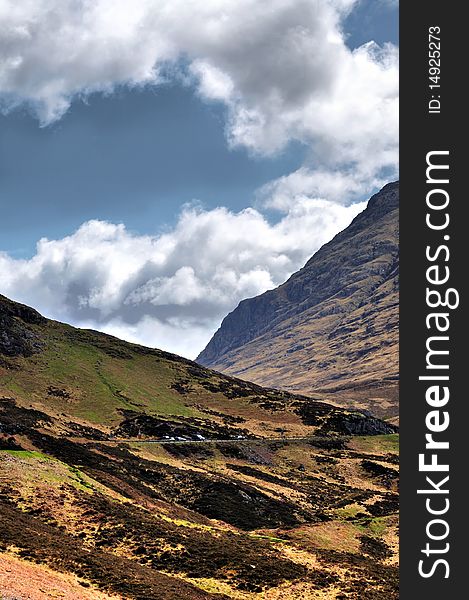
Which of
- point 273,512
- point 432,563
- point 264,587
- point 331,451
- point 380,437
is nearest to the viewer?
point 432,563

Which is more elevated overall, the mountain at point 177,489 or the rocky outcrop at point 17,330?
the rocky outcrop at point 17,330

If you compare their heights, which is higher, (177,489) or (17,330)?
(17,330)

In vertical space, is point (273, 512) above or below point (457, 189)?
below

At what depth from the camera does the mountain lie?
105 feet

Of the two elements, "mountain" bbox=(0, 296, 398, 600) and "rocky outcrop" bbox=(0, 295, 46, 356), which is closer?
"mountain" bbox=(0, 296, 398, 600)

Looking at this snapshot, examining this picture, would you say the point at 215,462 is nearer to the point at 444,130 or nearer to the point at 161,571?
the point at 161,571

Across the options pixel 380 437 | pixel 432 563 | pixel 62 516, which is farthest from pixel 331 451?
pixel 432 563

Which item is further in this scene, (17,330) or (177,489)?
(17,330)

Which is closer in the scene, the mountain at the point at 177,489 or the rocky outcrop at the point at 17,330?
the mountain at the point at 177,489

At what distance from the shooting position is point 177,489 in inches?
2813

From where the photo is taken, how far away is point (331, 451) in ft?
376

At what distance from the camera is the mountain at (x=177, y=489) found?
32031 millimetres

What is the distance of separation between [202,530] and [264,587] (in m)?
14.7

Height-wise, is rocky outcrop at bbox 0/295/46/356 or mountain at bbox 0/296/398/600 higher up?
rocky outcrop at bbox 0/295/46/356
